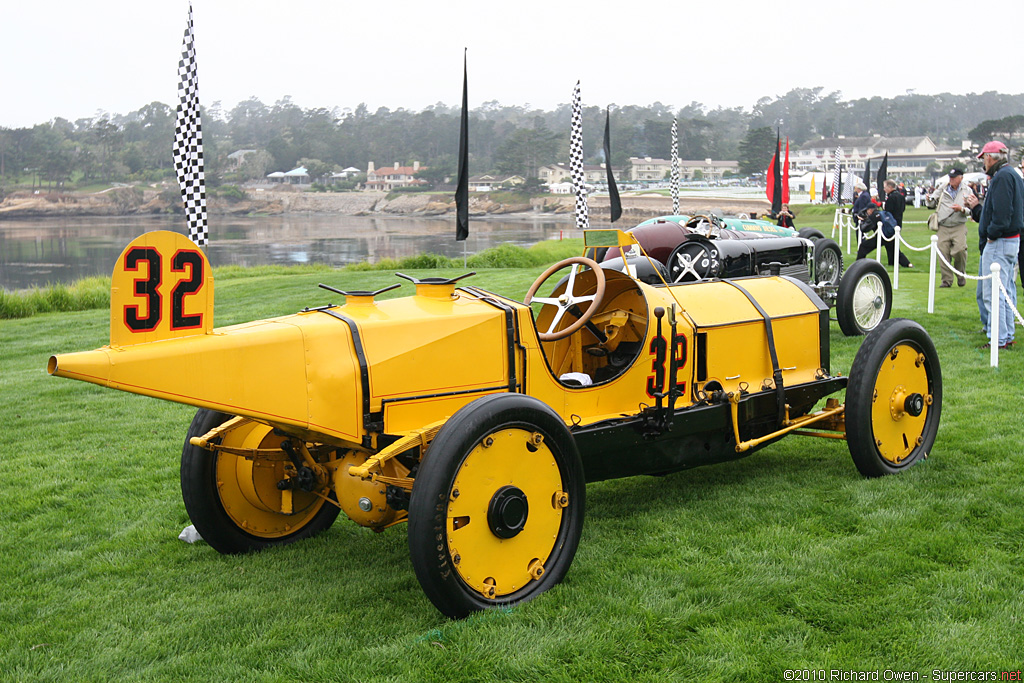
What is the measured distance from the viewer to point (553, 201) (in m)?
107

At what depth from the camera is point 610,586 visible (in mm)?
4000

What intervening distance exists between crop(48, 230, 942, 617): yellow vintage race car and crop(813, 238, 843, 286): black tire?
22.3ft

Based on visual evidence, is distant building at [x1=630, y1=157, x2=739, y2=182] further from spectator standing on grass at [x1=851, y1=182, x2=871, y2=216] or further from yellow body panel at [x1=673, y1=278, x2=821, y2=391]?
→ yellow body panel at [x1=673, y1=278, x2=821, y2=391]

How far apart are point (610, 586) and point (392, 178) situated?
133729 millimetres

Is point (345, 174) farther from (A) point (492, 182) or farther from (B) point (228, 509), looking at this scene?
(B) point (228, 509)

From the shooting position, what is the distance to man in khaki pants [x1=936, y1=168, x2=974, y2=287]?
1374 cm

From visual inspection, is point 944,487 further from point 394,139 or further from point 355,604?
point 394,139

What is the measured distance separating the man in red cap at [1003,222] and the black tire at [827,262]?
3.08 meters

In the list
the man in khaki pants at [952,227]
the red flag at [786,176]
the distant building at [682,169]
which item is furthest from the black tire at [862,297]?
the distant building at [682,169]

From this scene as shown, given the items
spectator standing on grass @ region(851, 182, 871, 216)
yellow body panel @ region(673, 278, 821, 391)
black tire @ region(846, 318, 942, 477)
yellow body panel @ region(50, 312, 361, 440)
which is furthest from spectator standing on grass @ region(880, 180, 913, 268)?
yellow body panel @ region(50, 312, 361, 440)

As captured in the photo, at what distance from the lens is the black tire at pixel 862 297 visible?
1005 cm

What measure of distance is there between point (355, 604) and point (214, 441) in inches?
44.8

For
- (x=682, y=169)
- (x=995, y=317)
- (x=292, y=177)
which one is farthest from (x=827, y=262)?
(x=292, y=177)

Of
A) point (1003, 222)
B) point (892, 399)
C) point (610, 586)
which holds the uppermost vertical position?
point (1003, 222)
